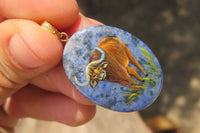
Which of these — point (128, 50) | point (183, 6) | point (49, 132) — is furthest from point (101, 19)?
point (128, 50)

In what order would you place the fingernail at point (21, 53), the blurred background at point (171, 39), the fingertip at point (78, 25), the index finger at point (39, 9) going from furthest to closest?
the blurred background at point (171, 39), the fingertip at point (78, 25), the index finger at point (39, 9), the fingernail at point (21, 53)

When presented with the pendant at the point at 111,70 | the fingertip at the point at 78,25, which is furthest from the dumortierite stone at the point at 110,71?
the fingertip at the point at 78,25

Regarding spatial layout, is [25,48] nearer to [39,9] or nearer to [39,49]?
[39,49]

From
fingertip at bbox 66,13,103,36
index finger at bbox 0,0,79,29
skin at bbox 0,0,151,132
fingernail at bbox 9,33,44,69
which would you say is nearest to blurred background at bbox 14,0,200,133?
skin at bbox 0,0,151,132

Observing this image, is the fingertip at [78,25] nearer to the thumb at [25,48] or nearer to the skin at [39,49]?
the skin at [39,49]

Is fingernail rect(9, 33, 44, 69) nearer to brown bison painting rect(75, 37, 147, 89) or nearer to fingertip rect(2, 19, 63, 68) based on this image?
fingertip rect(2, 19, 63, 68)
